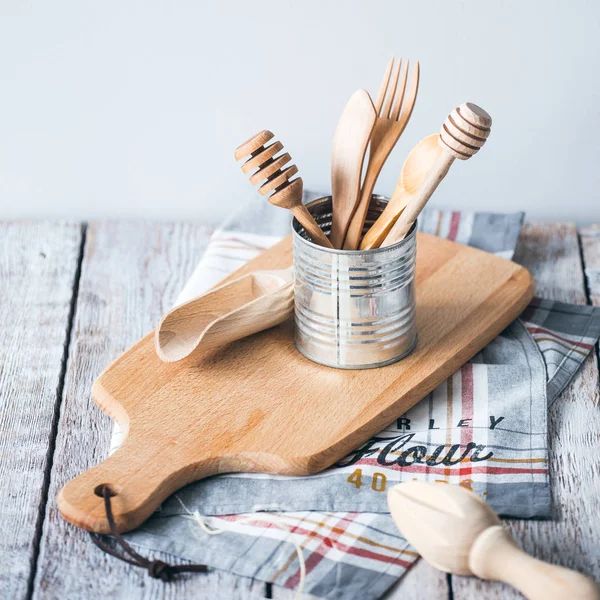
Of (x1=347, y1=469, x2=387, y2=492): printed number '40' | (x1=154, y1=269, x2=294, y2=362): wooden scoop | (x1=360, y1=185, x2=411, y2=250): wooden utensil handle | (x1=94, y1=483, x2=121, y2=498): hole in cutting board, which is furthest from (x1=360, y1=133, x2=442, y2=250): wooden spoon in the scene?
(x1=94, y1=483, x2=121, y2=498): hole in cutting board

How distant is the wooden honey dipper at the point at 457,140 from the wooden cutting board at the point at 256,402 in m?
0.17

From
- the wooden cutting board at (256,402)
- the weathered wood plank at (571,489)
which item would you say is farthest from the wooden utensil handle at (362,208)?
the weathered wood plank at (571,489)

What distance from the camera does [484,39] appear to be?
105 cm

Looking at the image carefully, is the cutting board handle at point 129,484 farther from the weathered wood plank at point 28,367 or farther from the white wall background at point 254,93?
the white wall background at point 254,93

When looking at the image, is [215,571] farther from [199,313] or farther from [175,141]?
[175,141]

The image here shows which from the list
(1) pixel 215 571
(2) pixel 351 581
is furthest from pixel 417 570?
(1) pixel 215 571

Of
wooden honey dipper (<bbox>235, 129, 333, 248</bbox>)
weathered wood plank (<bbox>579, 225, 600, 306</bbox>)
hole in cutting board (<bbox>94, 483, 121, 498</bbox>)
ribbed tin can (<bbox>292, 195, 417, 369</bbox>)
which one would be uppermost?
wooden honey dipper (<bbox>235, 129, 333, 248</bbox>)

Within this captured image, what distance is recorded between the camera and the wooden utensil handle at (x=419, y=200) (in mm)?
745

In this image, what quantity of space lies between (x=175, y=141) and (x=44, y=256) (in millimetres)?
223

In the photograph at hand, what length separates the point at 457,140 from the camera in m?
0.72

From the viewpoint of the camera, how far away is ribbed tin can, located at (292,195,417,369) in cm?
78

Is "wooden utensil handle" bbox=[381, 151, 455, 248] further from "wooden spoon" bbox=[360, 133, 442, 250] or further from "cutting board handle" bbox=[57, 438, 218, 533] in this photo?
"cutting board handle" bbox=[57, 438, 218, 533]

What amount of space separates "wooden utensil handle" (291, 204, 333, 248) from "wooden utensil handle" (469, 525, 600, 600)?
0.32 m

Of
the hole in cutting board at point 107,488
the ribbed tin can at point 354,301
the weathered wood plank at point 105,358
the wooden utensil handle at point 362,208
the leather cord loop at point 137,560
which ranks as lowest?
the weathered wood plank at point 105,358
